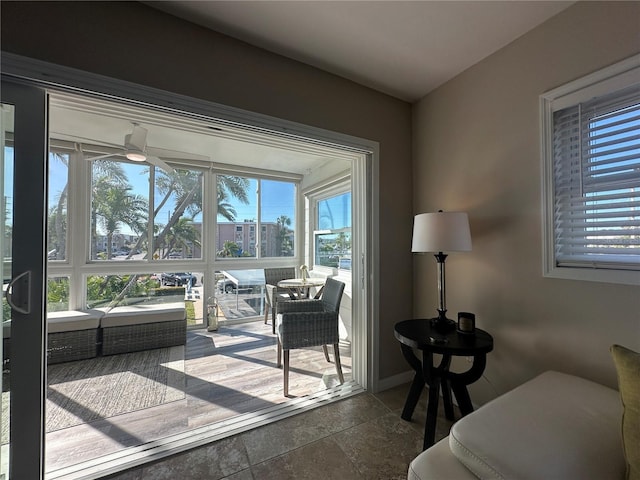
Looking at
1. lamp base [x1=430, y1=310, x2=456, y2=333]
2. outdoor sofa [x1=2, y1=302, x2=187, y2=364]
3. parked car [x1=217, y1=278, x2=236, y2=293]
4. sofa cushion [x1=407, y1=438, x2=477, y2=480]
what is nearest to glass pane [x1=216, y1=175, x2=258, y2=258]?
parked car [x1=217, y1=278, x2=236, y2=293]

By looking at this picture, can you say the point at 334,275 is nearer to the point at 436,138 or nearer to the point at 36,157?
the point at 436,138

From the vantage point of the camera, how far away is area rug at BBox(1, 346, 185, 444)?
1.95 m

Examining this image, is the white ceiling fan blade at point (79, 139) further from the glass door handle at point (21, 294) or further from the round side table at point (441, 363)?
the round side table at point (441, 363)

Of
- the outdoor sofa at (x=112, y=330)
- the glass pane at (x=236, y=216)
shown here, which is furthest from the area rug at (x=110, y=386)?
the glass pane at (x=236, y=216)

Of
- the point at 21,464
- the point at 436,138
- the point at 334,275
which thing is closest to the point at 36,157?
the point at 21,464

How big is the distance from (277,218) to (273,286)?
1.32 metres

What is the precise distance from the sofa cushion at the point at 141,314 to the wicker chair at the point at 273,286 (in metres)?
1.22

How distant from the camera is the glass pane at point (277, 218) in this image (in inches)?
179

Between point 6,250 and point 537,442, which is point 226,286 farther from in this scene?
point 537,442

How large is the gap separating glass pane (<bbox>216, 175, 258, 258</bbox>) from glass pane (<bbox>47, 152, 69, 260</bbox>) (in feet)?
6.07

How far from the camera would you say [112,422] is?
1.85 meters

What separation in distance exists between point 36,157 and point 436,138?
2559 millimetres

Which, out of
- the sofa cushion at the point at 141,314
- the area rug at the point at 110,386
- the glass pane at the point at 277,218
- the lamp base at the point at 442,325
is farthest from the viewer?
the glass pane at the point at 277,218

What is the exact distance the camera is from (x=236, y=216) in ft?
14.2
